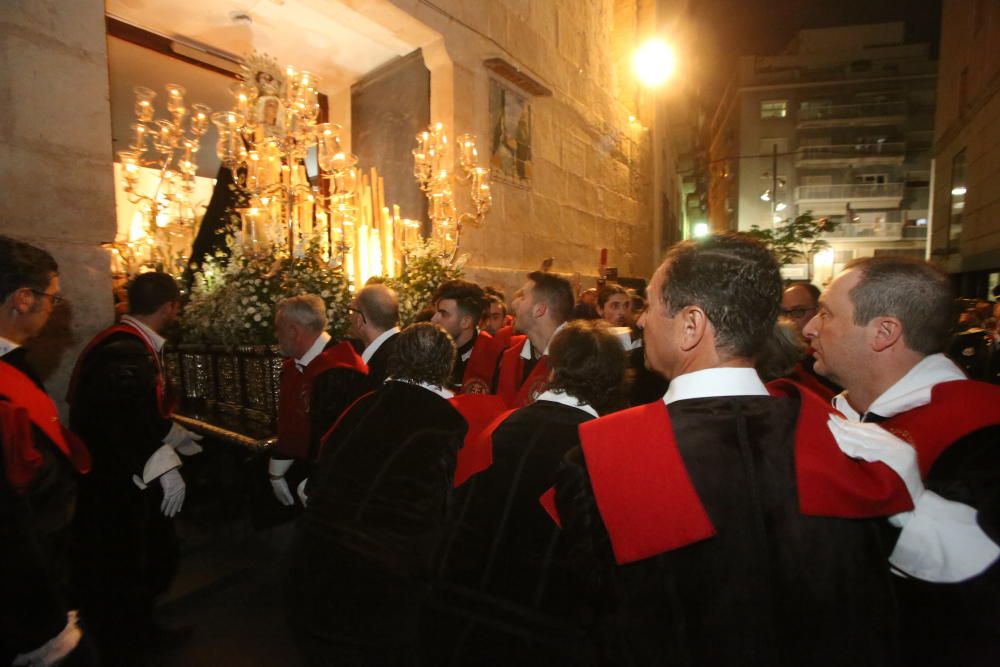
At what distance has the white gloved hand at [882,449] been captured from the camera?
3.53 ft

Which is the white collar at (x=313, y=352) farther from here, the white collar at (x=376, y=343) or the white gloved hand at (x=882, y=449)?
the white gloved hand at (x=882, y=449)

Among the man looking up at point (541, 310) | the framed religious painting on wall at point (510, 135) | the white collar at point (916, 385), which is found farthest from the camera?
the framed religious painting on wall at point (510, 135)

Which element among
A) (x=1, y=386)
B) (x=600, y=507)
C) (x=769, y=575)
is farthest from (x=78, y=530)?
(x=769, y=575)

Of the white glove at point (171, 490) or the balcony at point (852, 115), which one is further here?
the balcony at point (852, 115)

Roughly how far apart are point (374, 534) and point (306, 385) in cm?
132

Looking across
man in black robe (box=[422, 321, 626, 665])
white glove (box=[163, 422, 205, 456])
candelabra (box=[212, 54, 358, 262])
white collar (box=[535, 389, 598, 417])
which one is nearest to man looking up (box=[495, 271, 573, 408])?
white collar (box=[535, 389, 598, 417])

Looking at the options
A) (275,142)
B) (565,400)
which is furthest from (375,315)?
(275,142)

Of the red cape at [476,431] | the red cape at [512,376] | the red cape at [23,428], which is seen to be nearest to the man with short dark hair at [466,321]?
the red cape at [512,376]

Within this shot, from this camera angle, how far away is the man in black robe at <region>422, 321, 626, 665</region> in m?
1.68

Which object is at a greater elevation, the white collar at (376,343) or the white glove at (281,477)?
the white collar at (376,343)

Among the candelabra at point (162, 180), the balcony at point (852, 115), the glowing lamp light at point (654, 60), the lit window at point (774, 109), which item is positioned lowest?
the candelabra at point (162, 180)

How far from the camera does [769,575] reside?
1056mm

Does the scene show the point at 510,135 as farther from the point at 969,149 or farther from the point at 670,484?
the point at 969,149

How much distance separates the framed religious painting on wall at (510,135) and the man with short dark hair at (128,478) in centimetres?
582
